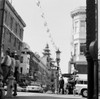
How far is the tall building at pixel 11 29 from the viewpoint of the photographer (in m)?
55.9

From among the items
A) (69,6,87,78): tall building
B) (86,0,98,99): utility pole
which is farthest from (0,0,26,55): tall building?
(86,0,98,99): utility pole

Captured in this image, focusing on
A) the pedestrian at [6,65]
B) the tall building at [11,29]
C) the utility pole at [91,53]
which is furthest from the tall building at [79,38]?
the utility pole at [91,53]

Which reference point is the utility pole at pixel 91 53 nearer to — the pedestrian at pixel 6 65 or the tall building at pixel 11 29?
the pedestrian at pixel 6 65

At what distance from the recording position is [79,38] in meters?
43.0

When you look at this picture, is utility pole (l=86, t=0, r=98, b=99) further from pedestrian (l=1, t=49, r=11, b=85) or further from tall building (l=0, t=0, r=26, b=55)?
tall building (l=0, t=0, r=26, b=55)

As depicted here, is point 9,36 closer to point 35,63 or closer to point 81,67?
point 81,67

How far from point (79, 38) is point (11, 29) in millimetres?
21708

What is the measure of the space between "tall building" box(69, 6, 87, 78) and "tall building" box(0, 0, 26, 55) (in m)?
14.6

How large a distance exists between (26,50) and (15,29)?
25.3m

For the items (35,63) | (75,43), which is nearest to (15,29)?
(75,43)

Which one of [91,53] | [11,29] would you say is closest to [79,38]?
[11,29]

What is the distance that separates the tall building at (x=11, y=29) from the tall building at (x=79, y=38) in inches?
574

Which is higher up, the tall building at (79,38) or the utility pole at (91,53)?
the tall building at (79,38)

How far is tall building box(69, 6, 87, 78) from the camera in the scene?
42062 millimetres
